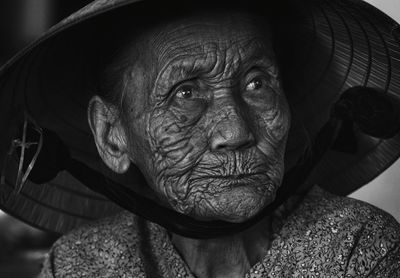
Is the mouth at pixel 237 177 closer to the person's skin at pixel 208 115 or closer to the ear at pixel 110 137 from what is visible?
the person's skin at pixel 208 115

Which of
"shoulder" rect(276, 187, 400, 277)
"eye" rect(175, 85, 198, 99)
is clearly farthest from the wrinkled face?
"shoulder" rect(276, 187, 400, 277)

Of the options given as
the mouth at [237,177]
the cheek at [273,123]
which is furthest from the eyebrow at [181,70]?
the mouth at [237,177]

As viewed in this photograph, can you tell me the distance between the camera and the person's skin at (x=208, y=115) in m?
2.43

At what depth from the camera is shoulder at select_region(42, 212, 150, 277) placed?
2.72 m

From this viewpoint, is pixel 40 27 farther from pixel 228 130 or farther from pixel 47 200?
pixel 228 130

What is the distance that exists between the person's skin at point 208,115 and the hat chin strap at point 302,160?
0.30 feet

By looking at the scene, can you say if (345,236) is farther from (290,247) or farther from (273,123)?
(273,123)

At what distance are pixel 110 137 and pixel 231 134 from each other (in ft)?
1.44

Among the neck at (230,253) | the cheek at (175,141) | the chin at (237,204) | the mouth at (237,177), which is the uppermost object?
the cheek at (175,141)

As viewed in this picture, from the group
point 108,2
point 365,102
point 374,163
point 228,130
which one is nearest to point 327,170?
point 374,163

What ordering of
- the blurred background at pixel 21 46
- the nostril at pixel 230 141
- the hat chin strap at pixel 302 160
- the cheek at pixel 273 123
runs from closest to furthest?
the nostril at pixel 230 141 → the cheek at pixel 273 123 → the hat chin strap at pixel 302 160 → the blurred background at pixel 21 46

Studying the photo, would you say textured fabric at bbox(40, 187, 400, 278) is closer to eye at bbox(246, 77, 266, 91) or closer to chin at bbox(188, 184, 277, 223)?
chin at bbox(188, 184, 277, 223)

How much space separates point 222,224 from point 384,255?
40 cm

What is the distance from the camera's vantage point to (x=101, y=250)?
2.79 metres
